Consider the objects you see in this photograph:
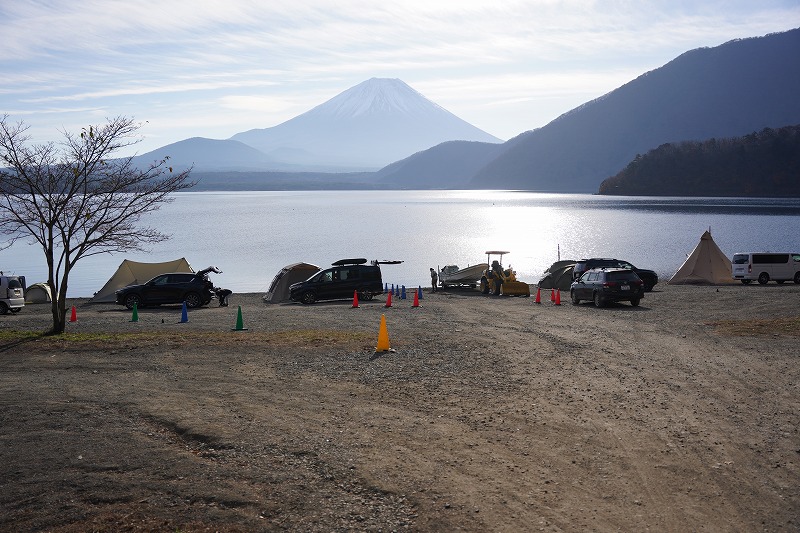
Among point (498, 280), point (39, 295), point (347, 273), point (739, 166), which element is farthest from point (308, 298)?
point (739, 166)

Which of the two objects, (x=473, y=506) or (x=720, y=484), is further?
(x=720, y=484)

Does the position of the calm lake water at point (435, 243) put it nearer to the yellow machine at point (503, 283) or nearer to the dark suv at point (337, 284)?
the yellow machine at point (503, 283)

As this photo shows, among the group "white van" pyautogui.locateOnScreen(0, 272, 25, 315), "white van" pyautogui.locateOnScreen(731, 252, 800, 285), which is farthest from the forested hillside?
"white van" pyautogui.locateOnScreen(0, 272, 25, 315)

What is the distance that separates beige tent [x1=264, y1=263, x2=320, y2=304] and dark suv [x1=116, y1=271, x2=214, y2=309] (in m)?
4.94

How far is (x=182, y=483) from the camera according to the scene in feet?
25.0

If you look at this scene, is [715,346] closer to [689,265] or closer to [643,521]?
[643,521]

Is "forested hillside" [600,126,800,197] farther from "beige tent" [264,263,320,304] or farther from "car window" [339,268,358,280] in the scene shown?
"car window" [339,268,358,280]

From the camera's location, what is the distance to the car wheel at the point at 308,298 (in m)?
32.7

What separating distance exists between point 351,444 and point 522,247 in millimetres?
83508

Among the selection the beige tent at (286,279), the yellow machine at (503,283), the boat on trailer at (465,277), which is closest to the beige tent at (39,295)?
the beige tent at (286,279)

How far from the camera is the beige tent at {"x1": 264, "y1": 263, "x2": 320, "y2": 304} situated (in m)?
35.5

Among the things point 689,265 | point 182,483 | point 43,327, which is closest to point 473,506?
point 182,483

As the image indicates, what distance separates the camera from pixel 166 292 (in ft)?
101

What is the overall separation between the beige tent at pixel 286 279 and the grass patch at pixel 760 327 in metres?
20.2
